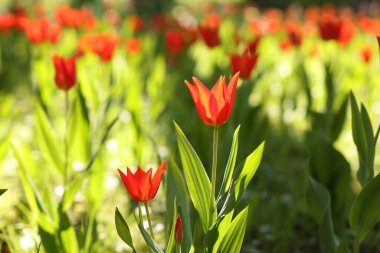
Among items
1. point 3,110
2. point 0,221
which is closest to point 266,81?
point 3,110

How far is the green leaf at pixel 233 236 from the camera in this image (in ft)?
4.59

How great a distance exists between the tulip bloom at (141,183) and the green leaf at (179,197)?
0.71ft

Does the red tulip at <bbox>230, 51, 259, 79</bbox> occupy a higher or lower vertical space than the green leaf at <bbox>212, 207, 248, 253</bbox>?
higher

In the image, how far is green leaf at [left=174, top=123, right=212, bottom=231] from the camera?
1.42 m

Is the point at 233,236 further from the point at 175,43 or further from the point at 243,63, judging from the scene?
the point at 175,43

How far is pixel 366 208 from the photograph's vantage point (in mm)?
1591

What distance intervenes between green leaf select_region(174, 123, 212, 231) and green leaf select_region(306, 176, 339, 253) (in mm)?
468

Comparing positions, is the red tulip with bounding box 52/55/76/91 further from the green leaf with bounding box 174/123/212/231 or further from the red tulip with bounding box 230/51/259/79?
the green leaf with bounding box 174/123/212/231

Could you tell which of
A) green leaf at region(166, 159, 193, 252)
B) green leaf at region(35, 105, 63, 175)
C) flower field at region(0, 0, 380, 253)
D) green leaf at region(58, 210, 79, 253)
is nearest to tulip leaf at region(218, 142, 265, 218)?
flower field at region(0, 0, 380, 253)

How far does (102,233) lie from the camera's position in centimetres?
248

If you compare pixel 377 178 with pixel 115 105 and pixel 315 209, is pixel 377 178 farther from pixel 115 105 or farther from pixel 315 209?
pixel 115 105

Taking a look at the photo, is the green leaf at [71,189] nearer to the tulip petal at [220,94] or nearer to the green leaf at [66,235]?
the green leaf at [66,235]

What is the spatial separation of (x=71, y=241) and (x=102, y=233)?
0.73 metres

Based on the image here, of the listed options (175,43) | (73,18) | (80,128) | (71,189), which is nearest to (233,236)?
Answer: (71,189)
